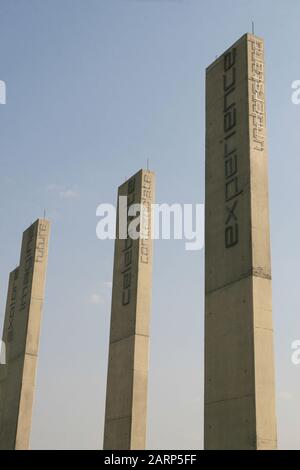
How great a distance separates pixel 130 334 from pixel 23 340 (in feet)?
21.7

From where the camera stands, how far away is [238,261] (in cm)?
1381

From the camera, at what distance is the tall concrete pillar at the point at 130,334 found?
63.8ft

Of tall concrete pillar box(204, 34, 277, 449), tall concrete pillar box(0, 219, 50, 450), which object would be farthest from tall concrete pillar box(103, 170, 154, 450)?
tall concrete pillar box(204, 34, 277, 449)

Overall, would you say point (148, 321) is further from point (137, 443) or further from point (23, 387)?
point (23, 387)

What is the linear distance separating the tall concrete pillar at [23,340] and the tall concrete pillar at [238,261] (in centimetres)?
1219

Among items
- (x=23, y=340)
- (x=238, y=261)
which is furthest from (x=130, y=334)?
(x=238, y=261)

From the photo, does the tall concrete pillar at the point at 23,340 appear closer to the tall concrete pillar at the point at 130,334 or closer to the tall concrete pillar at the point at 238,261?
the tall concrete pillar at the point at 130,334

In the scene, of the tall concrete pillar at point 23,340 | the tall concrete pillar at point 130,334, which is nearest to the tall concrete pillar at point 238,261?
the tall concrete pillar at point 130,334

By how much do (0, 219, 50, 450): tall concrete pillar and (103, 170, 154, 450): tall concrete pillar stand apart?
5001 millimetres

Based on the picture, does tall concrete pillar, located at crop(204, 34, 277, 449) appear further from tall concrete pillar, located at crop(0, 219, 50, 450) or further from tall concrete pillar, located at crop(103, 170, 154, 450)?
tall concrete pillar, located at crop(0, 219, 50, 450)

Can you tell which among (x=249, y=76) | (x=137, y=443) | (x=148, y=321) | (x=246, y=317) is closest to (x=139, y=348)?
(x=148, y=321)

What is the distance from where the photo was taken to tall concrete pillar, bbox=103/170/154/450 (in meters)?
19.4

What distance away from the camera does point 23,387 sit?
24.3 m
